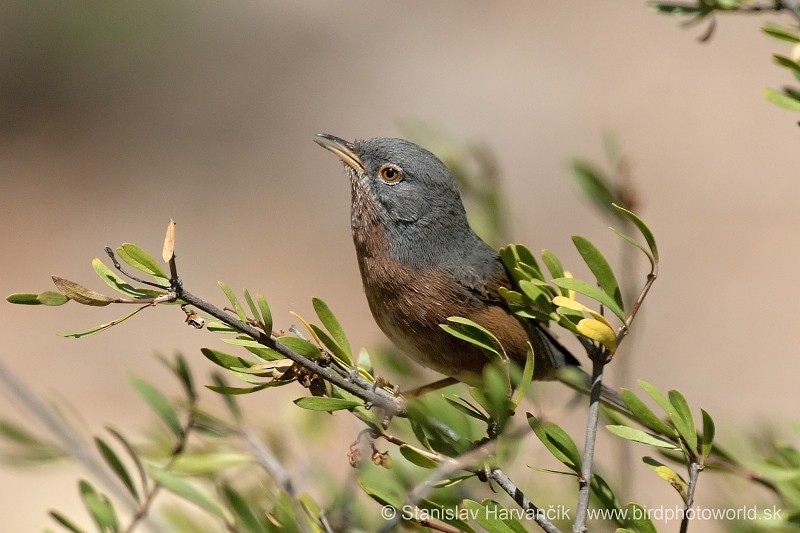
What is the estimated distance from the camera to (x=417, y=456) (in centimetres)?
219

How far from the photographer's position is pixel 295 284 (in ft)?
40.5

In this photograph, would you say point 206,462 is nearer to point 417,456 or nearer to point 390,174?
point 417,456

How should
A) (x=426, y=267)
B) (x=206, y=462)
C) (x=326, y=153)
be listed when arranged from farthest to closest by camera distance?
1. (x=326, y=153)
2. (x=426, y=267)
3. (x=206, y=462)

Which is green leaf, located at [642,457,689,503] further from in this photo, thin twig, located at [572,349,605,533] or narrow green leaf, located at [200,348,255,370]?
narrow green leaf, located at [200,348,255,370]

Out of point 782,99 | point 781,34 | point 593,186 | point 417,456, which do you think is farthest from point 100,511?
point 781,34

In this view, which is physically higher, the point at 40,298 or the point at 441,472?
the point at 40,298

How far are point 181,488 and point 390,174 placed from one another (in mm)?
2320

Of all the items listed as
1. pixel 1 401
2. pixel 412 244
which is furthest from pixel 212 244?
pixel 412 244

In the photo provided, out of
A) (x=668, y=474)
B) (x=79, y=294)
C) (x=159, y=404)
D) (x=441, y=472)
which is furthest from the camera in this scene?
(x=159, y=404)

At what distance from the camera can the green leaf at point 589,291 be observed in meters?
2.27

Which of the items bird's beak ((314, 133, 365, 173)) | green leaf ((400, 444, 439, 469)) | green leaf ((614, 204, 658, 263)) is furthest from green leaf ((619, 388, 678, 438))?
bird's beak ((314, 133, 365, 173))

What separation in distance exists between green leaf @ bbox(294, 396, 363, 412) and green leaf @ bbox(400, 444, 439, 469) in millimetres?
195

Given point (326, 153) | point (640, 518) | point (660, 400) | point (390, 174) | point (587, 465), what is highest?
point (326, 153)

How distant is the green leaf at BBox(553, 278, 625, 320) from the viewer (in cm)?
227
